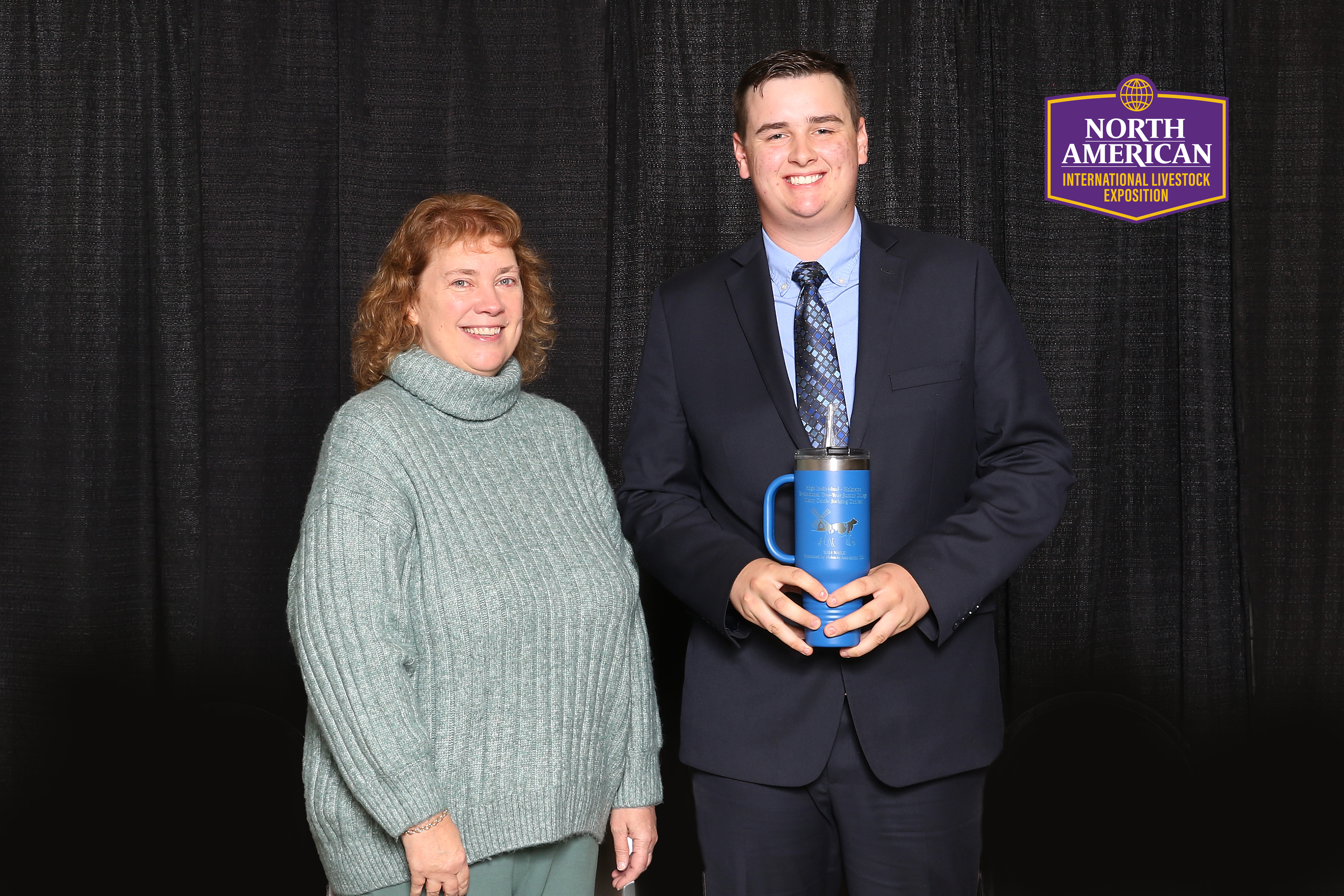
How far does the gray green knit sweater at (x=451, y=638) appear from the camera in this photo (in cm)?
138

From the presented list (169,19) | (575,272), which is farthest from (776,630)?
(169,19)

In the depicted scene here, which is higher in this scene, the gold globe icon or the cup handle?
the gold globe icon

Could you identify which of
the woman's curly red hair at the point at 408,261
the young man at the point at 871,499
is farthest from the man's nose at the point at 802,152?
the woman's curly red hair at the point at 408,261

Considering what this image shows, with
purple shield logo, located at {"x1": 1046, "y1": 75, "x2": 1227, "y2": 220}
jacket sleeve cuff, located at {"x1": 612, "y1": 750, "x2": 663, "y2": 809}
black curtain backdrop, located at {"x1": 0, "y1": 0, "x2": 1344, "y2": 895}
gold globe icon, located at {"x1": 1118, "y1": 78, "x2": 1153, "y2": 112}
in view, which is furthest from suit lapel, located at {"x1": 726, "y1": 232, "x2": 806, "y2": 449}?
gold globe icon, located at {"x1": 1118, "y1": 78, "x2": 1153, "y2": 112}

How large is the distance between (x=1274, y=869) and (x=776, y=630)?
1.76 metres

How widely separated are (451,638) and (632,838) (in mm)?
475

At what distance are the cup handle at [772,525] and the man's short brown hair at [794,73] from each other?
1.90 feet

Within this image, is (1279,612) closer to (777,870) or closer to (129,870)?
(777,870)

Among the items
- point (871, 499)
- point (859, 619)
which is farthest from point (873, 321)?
point (859, 619)

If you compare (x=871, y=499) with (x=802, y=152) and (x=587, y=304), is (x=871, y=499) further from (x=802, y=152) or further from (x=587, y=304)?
(x=587, y=304)

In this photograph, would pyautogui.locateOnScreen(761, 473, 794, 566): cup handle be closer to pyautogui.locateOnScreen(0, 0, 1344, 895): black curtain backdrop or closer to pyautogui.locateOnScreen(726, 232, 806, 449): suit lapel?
pyautogui.locateOnScreen(726, 232, 806, 449): suit lapel

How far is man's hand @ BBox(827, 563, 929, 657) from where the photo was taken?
132 cm

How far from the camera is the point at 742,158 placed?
1688 mm

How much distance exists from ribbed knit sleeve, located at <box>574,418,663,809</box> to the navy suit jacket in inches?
1.8
